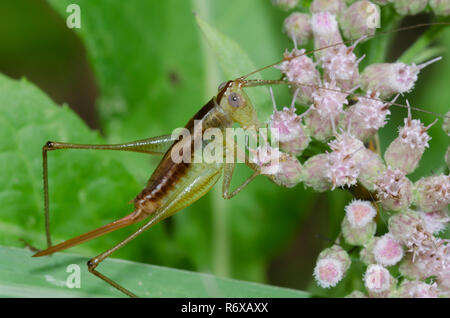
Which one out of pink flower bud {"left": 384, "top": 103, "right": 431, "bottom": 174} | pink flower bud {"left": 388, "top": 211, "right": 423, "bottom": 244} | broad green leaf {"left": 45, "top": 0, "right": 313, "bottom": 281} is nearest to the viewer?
pink flower bud {"left": 388, "top": 211, "right": 423, "bottom": 244}

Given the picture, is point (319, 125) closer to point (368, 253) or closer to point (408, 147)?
point (408, 147)

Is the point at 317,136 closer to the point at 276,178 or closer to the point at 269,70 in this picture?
the point at 276,178

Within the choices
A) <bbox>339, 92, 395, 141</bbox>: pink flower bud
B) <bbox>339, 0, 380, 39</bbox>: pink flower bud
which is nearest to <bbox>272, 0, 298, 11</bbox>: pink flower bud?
<bbox>339, 0, 380, 39</bbox>: pink flower bud

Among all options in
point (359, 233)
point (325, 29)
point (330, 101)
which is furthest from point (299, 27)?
point (359, 233)

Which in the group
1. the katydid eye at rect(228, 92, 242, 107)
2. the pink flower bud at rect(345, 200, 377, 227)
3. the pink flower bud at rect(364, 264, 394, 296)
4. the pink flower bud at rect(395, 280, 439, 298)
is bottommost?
the pink flower bud at rect(395, 280, 439, 298)

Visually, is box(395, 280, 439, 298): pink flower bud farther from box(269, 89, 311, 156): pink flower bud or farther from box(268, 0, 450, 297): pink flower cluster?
box(269, 89, 311, 156): pink flower bud

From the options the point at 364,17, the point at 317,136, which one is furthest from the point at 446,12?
the point at 317,136

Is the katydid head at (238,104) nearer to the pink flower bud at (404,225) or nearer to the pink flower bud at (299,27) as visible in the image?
the pink flower bud at (299,27)
